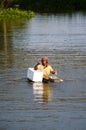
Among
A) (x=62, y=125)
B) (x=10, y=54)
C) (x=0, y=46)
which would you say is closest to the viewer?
(x=62, y=125)

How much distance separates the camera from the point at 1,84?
15055 mm

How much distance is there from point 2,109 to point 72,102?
1.62m

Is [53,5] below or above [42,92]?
above

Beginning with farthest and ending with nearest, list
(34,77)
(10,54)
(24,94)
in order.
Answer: (10,54)
(34,77)
(24,94)

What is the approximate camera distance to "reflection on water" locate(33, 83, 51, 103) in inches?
504

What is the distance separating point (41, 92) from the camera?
1370cm

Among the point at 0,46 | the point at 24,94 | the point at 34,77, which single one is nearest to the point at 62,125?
the point at 24,94

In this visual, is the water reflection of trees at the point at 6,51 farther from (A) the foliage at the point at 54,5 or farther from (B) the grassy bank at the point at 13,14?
(A) the foliage at the point at 54,5

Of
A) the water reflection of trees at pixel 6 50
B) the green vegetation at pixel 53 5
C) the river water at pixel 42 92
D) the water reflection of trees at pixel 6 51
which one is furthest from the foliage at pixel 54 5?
the river water at pixel 42 92

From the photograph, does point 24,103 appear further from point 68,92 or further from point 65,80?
point 65,80

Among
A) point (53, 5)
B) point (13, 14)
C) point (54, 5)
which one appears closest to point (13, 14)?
point (13, 14)

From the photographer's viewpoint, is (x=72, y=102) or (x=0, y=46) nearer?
(x=72, y=102)

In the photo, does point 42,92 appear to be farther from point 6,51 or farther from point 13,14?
point 13,14

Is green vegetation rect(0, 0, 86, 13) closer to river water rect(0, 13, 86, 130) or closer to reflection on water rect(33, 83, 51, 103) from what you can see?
river water rect(0, 13, 86, 130)
